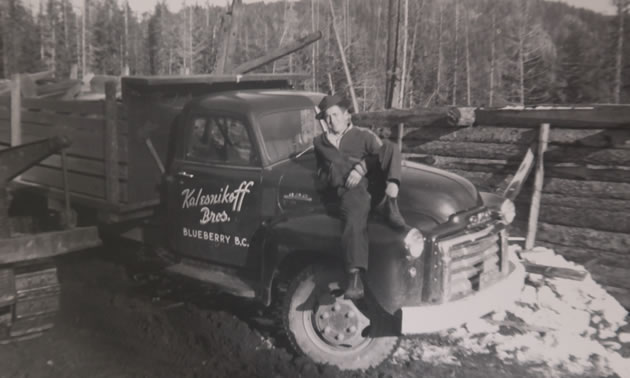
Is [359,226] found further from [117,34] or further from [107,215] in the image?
[117,34]

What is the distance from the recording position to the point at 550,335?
16.1 feet

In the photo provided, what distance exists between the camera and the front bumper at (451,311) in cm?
361

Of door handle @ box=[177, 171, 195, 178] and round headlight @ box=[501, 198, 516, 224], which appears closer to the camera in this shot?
round headlight @ box=[501, 198, 516, 224]

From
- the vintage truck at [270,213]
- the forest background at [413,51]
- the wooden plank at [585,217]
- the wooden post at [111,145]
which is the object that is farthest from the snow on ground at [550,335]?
the forest background at [413,51]

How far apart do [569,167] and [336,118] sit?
407 cm

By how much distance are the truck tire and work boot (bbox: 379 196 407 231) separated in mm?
564

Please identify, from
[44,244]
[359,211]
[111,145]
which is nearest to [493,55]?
[111,145]

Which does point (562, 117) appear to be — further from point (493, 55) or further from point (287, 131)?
point (493, 55)

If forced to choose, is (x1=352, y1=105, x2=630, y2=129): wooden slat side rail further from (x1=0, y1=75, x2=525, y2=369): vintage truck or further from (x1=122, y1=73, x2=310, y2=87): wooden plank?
(x1=0, y1=75, x2=525, y2=369): vintage truck

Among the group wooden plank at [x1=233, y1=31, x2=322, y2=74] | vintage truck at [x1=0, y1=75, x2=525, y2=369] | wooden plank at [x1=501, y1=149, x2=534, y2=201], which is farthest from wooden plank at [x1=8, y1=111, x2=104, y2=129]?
wooden plank at [x1=501, y1=149, x2=534, y2=201]

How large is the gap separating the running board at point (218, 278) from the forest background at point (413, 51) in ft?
97.7

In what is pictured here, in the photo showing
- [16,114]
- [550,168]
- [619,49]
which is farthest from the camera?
[619,49]

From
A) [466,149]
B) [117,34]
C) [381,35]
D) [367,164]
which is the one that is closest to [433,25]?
[381,35]

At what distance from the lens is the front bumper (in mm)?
3609
